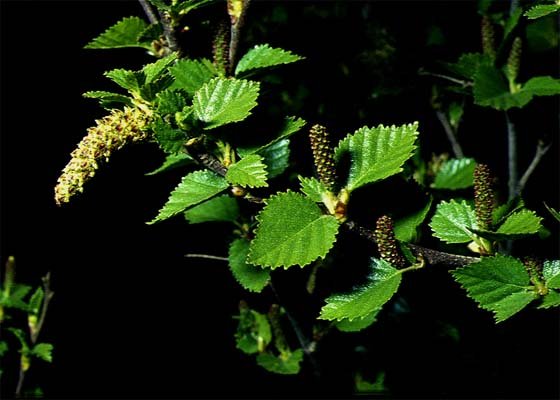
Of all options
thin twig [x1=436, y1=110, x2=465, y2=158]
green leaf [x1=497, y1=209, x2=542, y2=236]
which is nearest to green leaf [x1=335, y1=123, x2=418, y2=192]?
green leaf [x1=497, y1=209, x2=542, y2=236]

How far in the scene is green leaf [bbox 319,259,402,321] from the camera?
1.94 ft

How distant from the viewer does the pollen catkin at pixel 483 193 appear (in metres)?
0.60

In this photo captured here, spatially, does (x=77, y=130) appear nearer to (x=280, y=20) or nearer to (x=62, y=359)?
(x=62, y=359)

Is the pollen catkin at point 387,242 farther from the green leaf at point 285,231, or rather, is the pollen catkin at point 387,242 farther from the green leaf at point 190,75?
the green leaf at point 190,75

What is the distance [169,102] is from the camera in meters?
0.58

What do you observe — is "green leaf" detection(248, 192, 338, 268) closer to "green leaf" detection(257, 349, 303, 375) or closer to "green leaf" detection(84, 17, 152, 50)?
"green leaf" detection(84, 17, 152, 50)

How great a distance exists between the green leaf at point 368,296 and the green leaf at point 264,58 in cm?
27

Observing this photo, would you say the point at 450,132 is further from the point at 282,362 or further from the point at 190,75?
the point at 190,75

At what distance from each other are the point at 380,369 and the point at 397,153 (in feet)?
2.47

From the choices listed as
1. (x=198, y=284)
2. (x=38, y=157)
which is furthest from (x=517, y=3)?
(x=38, y=157)

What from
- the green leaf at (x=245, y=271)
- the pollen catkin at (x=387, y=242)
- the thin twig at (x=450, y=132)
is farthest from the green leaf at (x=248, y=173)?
the thin twig at (x=450, y=132)

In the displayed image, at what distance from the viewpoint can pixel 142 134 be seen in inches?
23.0

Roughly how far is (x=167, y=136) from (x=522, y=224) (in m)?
0.38

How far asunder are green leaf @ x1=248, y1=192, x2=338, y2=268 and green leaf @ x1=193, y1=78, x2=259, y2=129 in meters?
0.10
